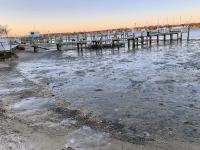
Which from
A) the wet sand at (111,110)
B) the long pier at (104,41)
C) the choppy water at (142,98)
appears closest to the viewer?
the wet sand at (111,110)

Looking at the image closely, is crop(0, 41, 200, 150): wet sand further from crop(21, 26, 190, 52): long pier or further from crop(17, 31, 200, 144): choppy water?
crop(21, 26, 190, 52): long pier

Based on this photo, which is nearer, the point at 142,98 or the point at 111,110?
the point at 111,110

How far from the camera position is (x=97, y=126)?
45.1 ft

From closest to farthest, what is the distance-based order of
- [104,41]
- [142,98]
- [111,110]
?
1. [111,110]
2. [142,98]
3. [104,41]

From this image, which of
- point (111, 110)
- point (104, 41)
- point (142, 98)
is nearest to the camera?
point (111, 110)

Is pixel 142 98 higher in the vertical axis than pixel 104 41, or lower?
lower

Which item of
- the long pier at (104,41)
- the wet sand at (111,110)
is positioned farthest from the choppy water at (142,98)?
the long pier at (104,41)

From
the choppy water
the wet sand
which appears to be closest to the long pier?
the choppy water

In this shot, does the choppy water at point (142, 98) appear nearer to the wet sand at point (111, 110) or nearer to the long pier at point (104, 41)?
the wet sand at point (111, 110)

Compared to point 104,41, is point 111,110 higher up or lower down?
lower down

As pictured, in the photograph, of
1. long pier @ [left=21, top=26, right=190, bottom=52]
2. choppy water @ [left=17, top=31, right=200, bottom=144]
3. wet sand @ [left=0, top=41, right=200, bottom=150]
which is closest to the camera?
wet sand @ [left=0, top=41, right=200, bottom=150]

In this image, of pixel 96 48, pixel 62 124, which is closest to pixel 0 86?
pixel 62 124

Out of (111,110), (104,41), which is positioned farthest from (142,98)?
(104,41)

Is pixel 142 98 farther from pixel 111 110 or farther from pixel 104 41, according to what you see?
pixel 104 41
